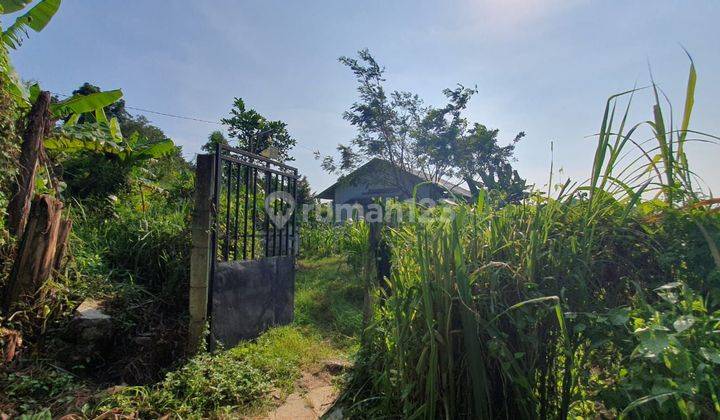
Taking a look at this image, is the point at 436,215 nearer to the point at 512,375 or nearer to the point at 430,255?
the point at 430,255

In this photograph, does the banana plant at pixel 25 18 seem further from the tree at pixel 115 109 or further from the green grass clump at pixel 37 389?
the tree at pixel 115 109

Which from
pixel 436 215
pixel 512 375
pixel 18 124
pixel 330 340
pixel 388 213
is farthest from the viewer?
pixel 330 340

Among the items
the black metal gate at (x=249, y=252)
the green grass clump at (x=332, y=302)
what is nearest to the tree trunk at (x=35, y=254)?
the black metal gate at (x=249, y=252)

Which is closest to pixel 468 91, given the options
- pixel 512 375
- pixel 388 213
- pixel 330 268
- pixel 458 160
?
pixel 458 160

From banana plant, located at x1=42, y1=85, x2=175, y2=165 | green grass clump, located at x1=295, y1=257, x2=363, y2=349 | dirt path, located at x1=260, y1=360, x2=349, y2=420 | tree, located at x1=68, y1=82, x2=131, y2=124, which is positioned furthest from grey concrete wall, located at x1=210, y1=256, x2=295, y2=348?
tree, located at x1=68, y1=82, x2=131, y2=124

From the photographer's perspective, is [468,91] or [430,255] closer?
[430,255]

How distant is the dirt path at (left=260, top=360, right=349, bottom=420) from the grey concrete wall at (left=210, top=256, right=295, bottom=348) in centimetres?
84

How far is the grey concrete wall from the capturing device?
3.68 m

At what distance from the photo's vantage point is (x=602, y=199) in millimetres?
1650

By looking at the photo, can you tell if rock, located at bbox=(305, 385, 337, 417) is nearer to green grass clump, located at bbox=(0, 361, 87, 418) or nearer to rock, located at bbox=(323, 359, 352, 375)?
rock, located at bbox=(323, 359, 352, 375)

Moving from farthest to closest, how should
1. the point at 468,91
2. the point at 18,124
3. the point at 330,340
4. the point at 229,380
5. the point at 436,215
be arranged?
the point at 468,91, the point at 330,340, the point at 18,124, the point at 229,380, the point at 436,215

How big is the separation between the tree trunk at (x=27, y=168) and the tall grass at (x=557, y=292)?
3763 millimetres

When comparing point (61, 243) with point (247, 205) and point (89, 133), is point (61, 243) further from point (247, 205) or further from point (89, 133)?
point (89, 133)

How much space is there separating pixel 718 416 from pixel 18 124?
5.40 metres
